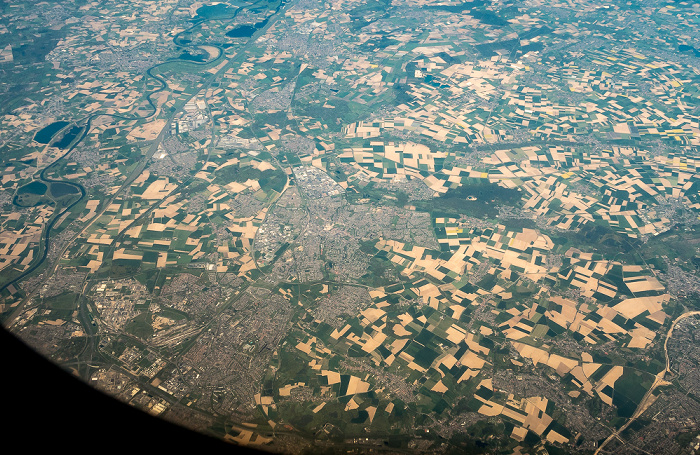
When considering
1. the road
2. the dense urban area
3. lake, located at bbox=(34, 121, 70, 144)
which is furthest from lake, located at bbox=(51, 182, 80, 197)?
the road

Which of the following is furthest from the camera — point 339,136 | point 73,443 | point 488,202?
point 339,136

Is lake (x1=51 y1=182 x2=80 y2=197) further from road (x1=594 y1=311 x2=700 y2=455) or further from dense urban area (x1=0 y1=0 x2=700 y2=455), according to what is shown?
road (x1=594 y1=311 x2=700 y2=455)

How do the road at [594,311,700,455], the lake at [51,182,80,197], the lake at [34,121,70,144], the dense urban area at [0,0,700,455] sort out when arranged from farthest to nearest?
the lake at [34,121,70,144] → the lake at [51,182,80,197] → the dense urban area at [0,0,700,455] → the road at [594,311,700,455]

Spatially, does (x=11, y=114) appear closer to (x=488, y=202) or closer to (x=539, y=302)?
(x=488, y=202)

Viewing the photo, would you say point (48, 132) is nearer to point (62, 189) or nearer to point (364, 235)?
point (62, 189)

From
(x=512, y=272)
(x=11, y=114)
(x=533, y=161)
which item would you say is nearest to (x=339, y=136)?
(x=533, y=161)

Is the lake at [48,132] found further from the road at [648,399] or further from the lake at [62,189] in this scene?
the road at [648,399]

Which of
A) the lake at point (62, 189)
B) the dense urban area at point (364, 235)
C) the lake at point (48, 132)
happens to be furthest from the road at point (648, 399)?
the lake at point (48, 132)

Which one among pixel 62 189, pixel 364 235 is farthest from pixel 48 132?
pixel 364 235

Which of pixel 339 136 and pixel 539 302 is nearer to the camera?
pixel 539 302

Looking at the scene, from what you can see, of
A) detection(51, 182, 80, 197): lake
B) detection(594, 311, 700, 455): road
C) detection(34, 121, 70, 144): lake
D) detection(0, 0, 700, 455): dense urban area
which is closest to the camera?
detection(594, 311, 700, 455): road

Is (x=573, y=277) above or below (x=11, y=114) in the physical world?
below
